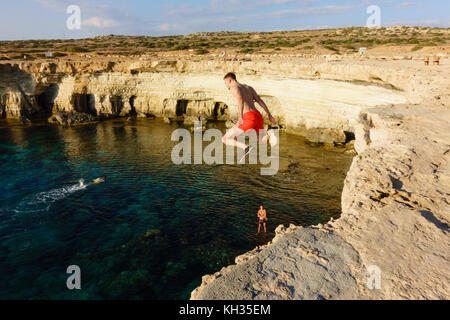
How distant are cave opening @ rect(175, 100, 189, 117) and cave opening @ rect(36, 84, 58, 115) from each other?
14988mm

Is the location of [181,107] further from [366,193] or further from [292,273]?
[292,273]

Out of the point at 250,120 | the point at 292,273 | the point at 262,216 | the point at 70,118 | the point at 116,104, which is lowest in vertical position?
the point at 262,216

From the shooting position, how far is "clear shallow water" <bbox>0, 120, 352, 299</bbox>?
1102 cm

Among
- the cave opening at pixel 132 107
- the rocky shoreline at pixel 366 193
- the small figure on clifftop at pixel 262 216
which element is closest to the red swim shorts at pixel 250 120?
Result: the rocky shoreline at pixel 366 193

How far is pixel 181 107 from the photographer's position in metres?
36.4

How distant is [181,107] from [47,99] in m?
16.9

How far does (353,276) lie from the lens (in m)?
4.73

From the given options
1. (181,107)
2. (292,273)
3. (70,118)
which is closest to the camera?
(292,273)

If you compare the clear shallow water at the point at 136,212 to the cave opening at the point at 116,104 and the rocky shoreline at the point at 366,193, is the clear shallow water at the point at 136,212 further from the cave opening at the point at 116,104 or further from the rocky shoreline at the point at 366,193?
the cave opening at the point at 116,104

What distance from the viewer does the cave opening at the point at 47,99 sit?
3700 cm

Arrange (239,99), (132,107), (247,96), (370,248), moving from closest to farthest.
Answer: (370,248) → (239,99) → (247,96) → (132,107)

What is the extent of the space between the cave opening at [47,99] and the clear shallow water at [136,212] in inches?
487

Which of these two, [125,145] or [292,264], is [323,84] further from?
[292,264]

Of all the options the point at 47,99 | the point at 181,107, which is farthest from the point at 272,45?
the point at 47,99
